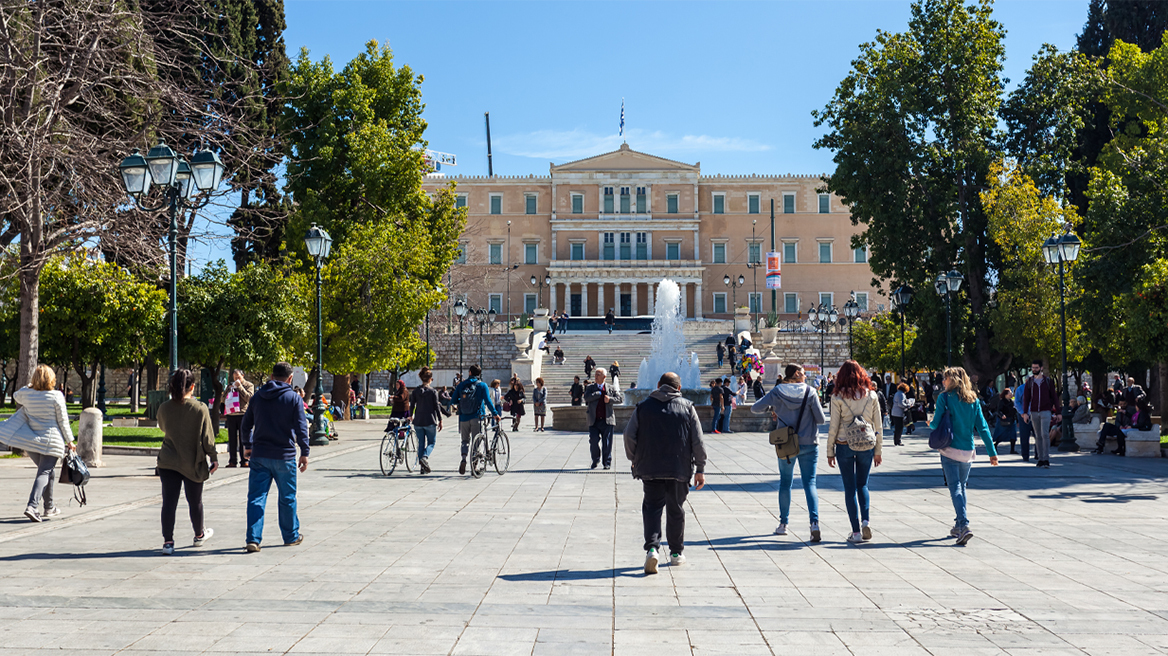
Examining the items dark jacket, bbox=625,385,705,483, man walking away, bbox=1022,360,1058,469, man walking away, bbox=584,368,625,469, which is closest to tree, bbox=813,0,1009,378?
man walking away, bbox=1022,360,1058,469

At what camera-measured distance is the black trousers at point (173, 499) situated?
7.87 m

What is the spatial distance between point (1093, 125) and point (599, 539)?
31.1 meters

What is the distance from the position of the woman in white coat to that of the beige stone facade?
221ft

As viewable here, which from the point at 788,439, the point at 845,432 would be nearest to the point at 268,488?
the point at 788,439

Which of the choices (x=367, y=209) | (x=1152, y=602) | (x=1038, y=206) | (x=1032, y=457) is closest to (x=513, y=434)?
(x=367, y=209)

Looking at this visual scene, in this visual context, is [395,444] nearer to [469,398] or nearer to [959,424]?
[469,398]

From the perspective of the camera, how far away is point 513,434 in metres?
26.0

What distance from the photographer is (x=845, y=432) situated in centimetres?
866

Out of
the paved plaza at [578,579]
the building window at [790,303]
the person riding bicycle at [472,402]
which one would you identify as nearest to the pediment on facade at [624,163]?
the building window at [790,303]

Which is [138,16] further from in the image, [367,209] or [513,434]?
[367,209]

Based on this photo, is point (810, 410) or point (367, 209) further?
point (367, 209)

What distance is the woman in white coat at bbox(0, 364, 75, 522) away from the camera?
948 centimetres

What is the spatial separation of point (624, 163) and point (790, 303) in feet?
56.1

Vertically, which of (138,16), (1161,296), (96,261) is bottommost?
(1161,296)
